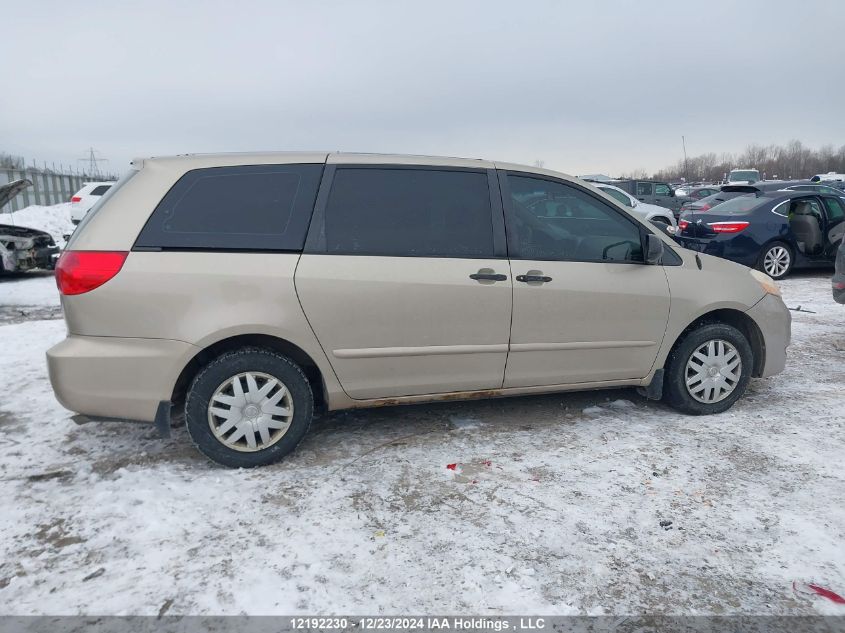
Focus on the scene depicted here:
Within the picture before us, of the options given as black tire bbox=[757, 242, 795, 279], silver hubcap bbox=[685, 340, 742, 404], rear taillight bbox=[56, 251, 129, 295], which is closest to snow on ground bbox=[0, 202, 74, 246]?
rear taillight bbox=[56, 251, 129, 295]

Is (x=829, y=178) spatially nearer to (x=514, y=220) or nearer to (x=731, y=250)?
(x=731, y=250)

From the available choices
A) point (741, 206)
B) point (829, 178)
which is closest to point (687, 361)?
point (741, 206)

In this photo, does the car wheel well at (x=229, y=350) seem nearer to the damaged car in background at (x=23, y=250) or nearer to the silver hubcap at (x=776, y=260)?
the damaged car in background at (x=23, y=250)

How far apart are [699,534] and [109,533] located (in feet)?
9.07

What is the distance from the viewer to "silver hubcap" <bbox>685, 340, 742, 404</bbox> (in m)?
4.25

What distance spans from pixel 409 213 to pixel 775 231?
881 centimetres

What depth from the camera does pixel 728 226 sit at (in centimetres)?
1005

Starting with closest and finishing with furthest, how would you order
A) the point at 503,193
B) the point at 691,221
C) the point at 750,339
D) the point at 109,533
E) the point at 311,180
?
the point at 109,533
the point at 311,180
the point at 503,193
the point at 750,339
the point at 691,221

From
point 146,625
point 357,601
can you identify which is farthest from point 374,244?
point 146,625

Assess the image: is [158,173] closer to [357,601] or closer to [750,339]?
[357,601]

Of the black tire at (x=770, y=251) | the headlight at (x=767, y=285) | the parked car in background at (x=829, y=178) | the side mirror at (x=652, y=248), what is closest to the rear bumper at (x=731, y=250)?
the black tire at (x=770, y=251)

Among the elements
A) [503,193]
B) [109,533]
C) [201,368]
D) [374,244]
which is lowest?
[109,533]

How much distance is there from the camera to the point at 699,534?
286cm

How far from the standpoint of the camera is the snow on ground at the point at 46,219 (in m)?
16.9
